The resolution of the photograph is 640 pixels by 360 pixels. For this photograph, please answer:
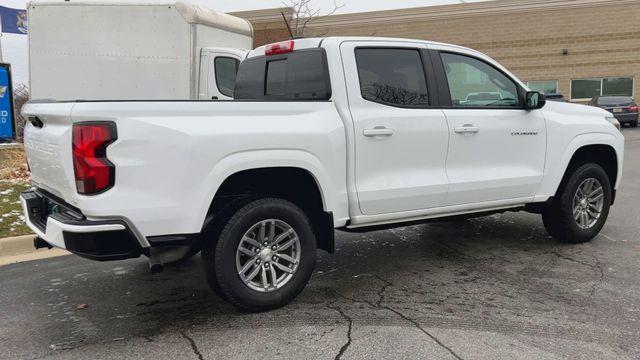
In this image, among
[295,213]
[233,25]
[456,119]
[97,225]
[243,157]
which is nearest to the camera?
[97,225]

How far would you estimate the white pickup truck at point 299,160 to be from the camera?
335 centimetres

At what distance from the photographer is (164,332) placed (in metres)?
3.73

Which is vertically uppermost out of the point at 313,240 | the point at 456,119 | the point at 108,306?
the point at 456,119

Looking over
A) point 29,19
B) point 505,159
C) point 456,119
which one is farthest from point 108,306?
point 29,19

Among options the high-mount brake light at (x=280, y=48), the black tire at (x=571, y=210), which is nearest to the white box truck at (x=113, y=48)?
the high-mount brake light at (x=280, y=48)

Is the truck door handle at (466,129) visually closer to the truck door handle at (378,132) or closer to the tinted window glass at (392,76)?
the tinted window glass at (392,76)

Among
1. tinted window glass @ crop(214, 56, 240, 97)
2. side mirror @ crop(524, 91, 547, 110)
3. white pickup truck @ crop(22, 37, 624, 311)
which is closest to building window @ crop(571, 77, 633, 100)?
tinted window glass @ crop(214, 56, 240, 97)

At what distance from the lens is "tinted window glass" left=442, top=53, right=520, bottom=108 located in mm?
4879

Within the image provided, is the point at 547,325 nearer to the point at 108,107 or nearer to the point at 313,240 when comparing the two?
the point at 313,240

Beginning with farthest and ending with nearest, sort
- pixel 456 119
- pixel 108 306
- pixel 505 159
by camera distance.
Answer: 1. pixel 505 159
2. pixel 456 119
3. pixel 108 306

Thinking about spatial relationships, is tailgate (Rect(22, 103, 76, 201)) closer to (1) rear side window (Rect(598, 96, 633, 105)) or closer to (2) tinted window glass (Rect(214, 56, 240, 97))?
(2) tinted window glass (Rect(214, 56, 240, 97))

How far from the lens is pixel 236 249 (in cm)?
375

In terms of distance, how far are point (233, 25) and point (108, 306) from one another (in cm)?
784

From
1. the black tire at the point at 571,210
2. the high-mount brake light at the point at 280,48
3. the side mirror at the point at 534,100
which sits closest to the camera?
the high-mount brake light at the point at 280,48
